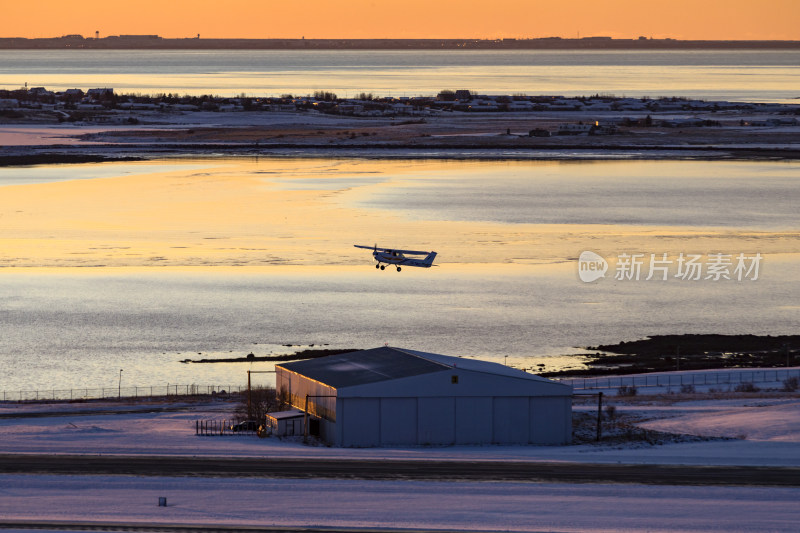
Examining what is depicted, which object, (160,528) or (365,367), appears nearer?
(160,528)

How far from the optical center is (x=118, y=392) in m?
58.1

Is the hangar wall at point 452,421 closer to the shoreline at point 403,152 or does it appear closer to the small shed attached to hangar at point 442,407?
the small shed attached to hangar at point 442,407

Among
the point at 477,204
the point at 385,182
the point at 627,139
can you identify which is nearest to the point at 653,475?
the point at 477,204

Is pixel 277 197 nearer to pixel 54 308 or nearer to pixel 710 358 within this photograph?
pixel 54 308

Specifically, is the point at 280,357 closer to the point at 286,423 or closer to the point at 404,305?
the point at 286,423

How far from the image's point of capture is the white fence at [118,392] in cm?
5722

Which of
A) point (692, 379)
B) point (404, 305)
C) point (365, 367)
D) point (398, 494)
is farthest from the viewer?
point (404, 305)

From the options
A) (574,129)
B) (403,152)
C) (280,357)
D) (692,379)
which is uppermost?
(574,129)

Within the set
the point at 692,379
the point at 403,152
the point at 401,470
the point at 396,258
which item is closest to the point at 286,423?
the point at 401,470

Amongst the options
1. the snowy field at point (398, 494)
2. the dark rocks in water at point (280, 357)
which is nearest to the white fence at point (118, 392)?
the dark rocks in water at point (280, 357)

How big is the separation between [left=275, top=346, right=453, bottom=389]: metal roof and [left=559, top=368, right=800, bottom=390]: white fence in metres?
10.5

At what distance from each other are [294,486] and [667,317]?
128 feet

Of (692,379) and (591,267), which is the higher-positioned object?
(591,267)

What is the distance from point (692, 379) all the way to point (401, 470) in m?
22.5
